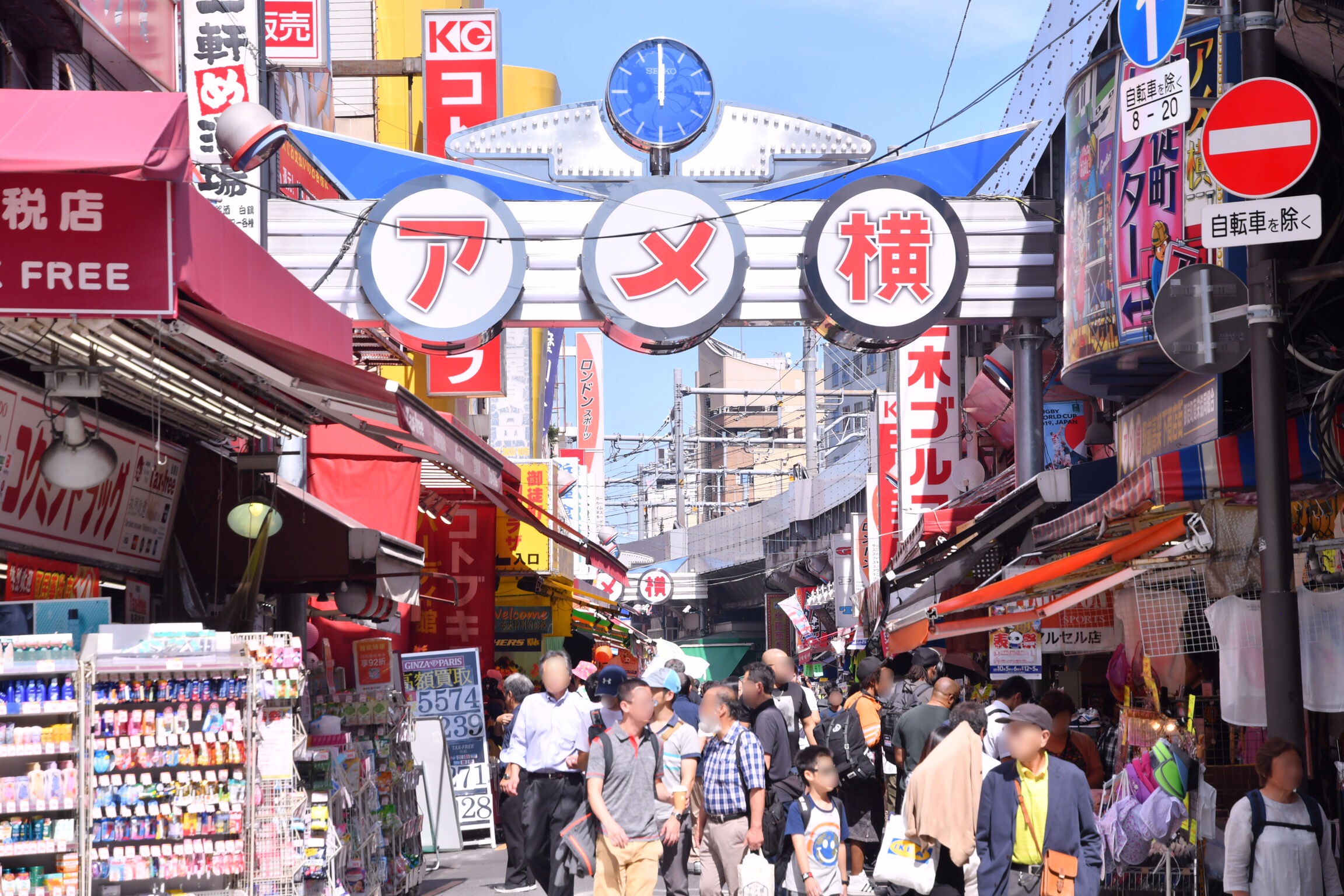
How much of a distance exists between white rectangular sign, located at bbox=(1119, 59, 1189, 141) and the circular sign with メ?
3.70ft

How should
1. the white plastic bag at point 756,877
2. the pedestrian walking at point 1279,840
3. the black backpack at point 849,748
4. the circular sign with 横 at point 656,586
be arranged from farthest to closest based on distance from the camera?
the circular sign with 横 at point 656,586, the black backpack at point 849,748, the white plastic bag at point 756,877, the pedestrian walking at point 1279,840

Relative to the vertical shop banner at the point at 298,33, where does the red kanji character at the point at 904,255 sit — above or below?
below

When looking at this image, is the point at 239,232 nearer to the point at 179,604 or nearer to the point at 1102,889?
the point at 179,604

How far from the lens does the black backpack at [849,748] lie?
1297 cm

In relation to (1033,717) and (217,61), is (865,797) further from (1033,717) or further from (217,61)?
(217,61)

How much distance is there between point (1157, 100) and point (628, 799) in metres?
6.06

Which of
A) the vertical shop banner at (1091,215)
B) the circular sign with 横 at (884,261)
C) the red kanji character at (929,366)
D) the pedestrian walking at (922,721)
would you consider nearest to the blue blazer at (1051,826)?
the pedestrian walking at (922,721)

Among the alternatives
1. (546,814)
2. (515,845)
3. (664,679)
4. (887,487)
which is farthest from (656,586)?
(546,814)

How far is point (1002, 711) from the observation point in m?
12.4

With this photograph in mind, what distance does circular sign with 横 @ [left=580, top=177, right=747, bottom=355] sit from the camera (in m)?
15.7

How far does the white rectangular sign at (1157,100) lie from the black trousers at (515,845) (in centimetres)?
731

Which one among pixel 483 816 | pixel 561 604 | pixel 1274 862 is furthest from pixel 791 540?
pixel 1274 862

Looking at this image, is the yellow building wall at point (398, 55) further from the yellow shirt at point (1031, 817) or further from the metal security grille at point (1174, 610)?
the yellow shirt at point (1031, 817)

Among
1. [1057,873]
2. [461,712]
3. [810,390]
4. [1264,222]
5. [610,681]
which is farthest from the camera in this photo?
[810,390]
